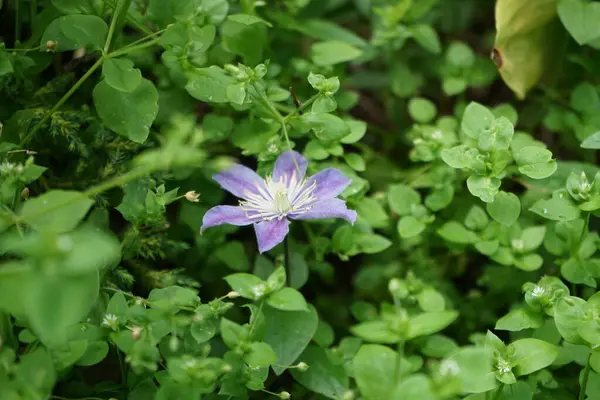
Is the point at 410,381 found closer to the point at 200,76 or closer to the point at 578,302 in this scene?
the point at 578,302

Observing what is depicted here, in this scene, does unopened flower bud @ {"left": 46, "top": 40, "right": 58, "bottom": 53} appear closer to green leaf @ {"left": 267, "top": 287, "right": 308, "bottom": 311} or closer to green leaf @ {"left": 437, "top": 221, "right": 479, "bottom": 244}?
green leaf @ {"left": 267, "top": 287, "right": 308, "bottom": 311}

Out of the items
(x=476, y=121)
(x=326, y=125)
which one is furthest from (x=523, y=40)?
(x=326, y=125)

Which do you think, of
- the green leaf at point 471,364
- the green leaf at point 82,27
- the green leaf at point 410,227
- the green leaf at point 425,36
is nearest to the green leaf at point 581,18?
the green leaf at point 425,36

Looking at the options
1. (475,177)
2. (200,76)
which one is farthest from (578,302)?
(200,76)

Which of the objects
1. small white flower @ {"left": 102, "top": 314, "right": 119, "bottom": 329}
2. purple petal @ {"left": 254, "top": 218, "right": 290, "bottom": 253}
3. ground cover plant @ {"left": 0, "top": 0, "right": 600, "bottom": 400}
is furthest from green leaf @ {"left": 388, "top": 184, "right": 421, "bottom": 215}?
small white flower @ {"left": 102, "top": 314, "right": 119, "bottom": 329}

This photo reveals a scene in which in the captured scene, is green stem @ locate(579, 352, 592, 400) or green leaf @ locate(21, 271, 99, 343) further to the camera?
green stem @ locate(579, 352, 592, 400)

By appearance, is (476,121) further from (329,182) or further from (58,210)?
(58,210)
